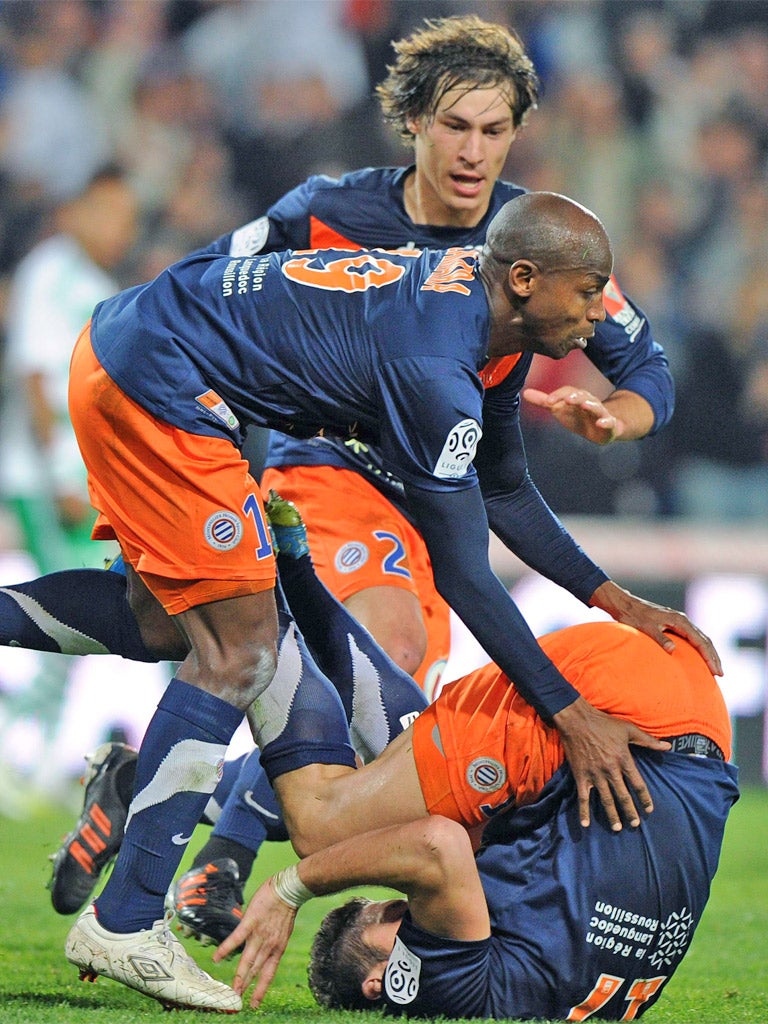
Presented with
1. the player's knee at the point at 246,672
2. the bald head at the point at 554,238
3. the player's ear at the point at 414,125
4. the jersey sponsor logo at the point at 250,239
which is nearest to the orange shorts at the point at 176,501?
the player's knee at the point at 246,672

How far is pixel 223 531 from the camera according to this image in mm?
3195

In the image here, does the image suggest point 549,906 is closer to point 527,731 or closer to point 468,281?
point 527,731

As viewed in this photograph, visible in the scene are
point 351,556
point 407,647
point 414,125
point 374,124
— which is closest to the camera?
point 407,647

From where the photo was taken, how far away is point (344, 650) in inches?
146

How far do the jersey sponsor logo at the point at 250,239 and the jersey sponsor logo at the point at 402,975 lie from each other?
2132 mm

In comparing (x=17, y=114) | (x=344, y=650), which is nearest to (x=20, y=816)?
(x=344, y=650)

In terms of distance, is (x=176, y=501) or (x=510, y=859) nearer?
(x=510, y=859)

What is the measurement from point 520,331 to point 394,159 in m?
5.45

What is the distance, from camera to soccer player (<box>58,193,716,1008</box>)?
10.0ft

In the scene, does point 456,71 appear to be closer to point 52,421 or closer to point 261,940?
point 261,940

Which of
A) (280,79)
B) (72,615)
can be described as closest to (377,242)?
(72,615)

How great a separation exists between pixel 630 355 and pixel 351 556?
0.98m

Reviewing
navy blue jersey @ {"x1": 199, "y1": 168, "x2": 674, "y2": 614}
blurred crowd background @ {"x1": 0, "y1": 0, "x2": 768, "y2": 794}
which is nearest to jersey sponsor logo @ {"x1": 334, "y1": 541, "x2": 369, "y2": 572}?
navy blue jersey @ {"x1": 199, "y1": 168, "x2": 674, "y2": 614}

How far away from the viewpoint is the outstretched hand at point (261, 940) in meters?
2.99
